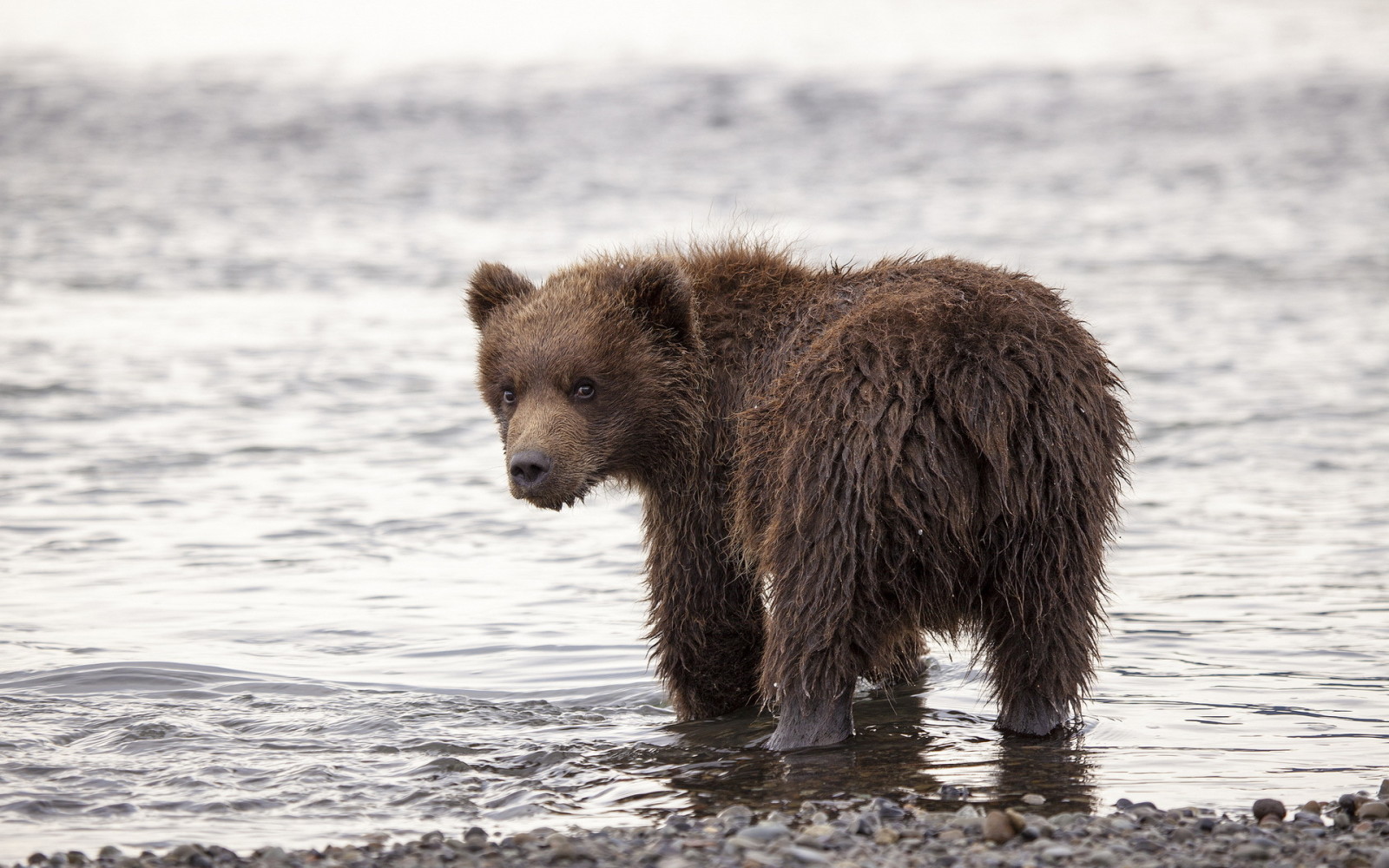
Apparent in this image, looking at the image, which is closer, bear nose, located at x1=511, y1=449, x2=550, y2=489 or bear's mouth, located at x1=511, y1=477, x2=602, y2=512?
bear nose, located at x1=511, y1=449, x2=550, y2=489

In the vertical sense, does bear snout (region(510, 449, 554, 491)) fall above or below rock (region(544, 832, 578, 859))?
above

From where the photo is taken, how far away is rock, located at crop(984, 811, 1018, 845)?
4.87 meters

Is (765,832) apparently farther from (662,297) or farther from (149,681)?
(149,681)

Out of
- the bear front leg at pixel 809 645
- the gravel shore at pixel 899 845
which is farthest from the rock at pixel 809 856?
the bear front leg at pixel 809 645

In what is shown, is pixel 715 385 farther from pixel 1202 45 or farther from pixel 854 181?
pixel 1202 45

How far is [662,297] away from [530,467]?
927 millimetres

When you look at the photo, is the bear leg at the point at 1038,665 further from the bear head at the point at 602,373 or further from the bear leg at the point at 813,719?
the bear head at the point at 602,373

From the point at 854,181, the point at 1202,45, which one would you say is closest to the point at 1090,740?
the point at 854,181

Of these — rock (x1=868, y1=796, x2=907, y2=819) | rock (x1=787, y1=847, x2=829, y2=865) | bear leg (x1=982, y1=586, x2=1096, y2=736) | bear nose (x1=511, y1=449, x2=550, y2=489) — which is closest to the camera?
rock (x1=787, y1=847, x2=829, y2=865)

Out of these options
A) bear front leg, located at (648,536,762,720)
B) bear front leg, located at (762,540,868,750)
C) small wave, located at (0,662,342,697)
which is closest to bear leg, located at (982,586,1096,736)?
bear front leg, located at (762,540,868,750)

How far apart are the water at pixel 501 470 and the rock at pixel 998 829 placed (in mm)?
691

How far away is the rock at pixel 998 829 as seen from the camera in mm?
4871

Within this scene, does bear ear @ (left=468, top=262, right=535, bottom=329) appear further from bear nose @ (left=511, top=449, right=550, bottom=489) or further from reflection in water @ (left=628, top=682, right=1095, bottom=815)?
reflection in water @ (left=628, top=682, right=1095, bottom=815)

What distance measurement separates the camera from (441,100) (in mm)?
30562
